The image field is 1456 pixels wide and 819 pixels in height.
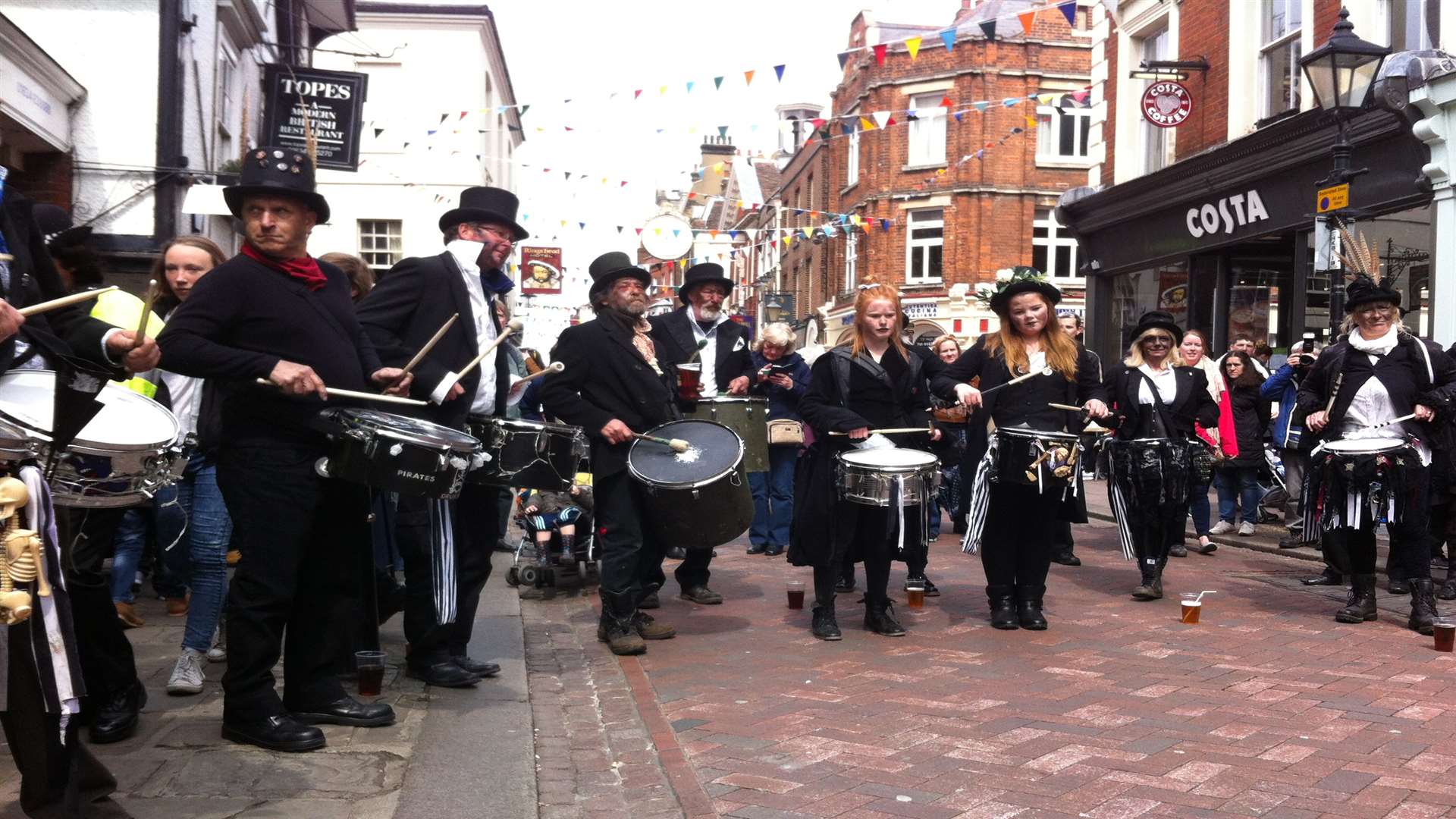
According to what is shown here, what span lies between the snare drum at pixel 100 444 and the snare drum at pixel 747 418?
456cm

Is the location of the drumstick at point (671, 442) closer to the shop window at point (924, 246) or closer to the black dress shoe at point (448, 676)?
the black dress shoe at point (448, 676)

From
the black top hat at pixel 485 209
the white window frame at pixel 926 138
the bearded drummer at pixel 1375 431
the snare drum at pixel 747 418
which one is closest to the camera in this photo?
the black top hat at pixel 485 209

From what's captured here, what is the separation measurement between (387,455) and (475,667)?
1792 millimetres

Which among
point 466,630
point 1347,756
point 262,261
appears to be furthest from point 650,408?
point 1347,756

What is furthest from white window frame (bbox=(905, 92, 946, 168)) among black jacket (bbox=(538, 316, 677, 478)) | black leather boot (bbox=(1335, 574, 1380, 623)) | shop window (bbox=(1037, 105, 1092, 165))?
black jacket (bbox=(538, 316, 677, 478))

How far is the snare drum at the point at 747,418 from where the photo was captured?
29.0 feet

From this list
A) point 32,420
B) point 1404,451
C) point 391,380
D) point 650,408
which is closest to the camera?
point 32,420

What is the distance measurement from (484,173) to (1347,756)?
113 feet

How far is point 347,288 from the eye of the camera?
5.05 meters

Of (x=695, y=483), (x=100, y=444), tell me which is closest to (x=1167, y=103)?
(x=695, y=483)

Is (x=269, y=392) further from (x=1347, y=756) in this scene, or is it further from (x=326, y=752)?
(x=1347, y=756)

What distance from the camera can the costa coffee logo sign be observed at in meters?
19.1

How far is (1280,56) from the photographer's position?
17.2 metres

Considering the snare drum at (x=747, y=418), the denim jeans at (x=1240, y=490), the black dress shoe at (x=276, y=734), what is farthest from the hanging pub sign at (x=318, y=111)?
the black dress shoe at (x=276, y=734)
